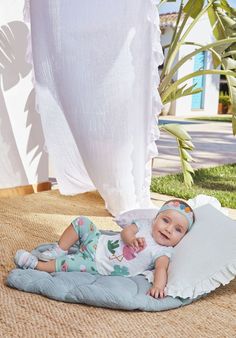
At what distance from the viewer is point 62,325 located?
1598mm

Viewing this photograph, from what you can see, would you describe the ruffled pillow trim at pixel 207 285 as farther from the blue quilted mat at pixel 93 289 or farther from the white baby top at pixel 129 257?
the white baby top at pixel 129 257

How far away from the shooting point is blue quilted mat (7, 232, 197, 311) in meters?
1.72

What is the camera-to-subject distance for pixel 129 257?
6.46 ft

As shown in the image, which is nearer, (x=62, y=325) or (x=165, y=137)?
(x=62, y=325)

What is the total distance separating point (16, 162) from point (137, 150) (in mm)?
1121

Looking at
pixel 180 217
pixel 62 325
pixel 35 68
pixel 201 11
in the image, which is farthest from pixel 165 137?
pixel 62 325

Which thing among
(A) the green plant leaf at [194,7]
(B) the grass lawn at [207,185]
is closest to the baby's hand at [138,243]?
(B) the grass lawn at [207,185]

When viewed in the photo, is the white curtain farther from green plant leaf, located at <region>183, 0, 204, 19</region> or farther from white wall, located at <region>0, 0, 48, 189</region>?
green plant leaf, located at <region>183, 0, 204, 19</region>

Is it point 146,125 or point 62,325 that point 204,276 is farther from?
point 146,125

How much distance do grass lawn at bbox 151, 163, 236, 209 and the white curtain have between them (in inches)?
39.7

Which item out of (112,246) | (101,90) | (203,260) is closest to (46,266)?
(112,246)

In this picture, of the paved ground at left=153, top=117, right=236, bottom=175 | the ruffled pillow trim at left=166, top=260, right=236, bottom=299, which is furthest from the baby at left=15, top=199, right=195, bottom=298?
the paved ground at left=153, top=117, right=236, bottom=175

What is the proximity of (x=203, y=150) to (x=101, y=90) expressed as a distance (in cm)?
393

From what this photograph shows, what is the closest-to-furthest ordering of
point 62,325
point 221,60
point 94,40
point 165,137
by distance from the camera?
1. point 62,325
2. point 94,40
3. point 221,60
4. point 165,137
